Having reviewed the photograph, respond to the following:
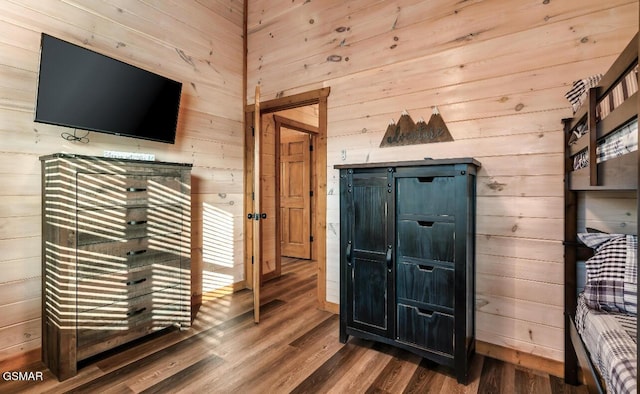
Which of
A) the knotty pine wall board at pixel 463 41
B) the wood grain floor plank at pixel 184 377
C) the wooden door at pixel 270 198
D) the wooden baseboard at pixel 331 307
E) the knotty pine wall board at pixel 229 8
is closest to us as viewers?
the wood grain floor plank at pixel 184 377

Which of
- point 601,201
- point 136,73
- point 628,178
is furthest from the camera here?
point 136,73

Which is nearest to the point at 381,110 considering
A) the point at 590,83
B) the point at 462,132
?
the point at 462,132

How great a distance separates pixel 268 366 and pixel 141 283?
43.1 inches

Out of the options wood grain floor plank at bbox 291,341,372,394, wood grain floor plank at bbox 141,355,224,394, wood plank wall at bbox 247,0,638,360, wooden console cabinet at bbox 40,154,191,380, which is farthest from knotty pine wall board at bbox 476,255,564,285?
wooden console cabinet at bbox 40,154,191,380

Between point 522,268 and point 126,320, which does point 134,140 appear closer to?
point 126,320

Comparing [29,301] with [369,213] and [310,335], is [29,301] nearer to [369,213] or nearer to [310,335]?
[310,335]

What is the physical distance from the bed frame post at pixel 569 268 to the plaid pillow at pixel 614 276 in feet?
1.18

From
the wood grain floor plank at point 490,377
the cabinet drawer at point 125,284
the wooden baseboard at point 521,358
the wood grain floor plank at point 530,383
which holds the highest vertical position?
the cabinet drawer at point 125,284

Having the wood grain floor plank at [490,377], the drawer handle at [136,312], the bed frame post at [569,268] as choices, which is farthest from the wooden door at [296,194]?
the bed frame post at [569,268]

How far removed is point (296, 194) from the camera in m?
5.04

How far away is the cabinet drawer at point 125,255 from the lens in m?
1.93

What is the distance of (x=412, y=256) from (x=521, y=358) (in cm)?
100

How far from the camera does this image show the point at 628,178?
0.91 m

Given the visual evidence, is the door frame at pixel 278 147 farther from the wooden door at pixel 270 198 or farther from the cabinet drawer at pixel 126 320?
the cabinet drawer at pixel 126 320
